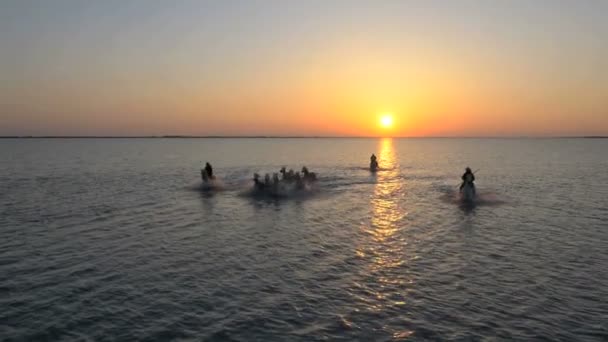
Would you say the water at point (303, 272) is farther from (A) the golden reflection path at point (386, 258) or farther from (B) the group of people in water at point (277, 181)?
(B) the group of people in water at point (277, 181)

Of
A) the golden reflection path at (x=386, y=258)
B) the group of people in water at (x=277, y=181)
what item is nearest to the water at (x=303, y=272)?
the golden reflection path at (x=386, y=258)

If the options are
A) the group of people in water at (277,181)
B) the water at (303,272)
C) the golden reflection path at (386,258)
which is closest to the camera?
the water at (303,272)

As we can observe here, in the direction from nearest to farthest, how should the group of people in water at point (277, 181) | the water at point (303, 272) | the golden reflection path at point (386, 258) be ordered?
the water at point (303, 272) → the golden reflection path at point (386, 258) → the group of people in water at point (277, 181)

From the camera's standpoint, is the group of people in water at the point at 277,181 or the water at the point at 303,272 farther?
the group of people in water at the point at 277,181

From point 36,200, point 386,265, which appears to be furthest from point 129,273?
point 36,200

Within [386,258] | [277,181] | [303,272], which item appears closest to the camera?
[303,272]

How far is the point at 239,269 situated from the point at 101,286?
201 inches

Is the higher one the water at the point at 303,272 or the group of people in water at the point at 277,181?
the group of people in water at the point at 277,181

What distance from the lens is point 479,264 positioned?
17.4m

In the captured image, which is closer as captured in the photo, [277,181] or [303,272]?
[303,272]

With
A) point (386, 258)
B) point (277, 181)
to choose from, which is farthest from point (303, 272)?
point (277, 181)

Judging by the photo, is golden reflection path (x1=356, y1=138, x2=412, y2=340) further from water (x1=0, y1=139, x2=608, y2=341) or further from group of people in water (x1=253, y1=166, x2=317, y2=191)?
group of people in water (x1=253, y1=166, x2=317, y2=191)

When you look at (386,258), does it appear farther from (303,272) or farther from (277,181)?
(277,181)

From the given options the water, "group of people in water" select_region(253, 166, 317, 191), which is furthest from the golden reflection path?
"group of people in water" select_region(253, 166, 317, 191)
